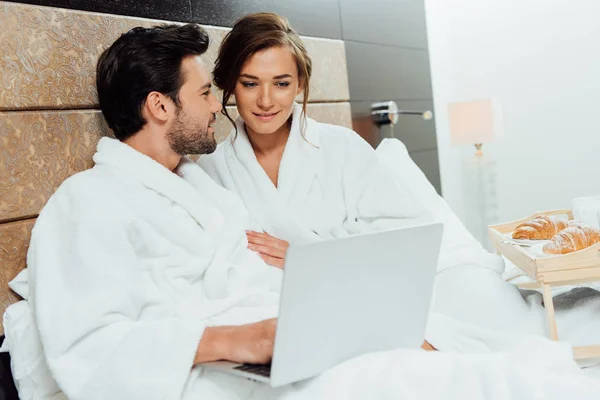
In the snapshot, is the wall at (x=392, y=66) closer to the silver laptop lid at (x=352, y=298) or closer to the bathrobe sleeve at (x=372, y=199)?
the bathrobe sleeve at (x=372, y=199)

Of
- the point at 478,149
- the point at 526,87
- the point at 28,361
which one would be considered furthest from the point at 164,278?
the point at 526,87

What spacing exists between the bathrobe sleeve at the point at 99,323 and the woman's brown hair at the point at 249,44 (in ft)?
2.64

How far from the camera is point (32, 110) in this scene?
178 cm

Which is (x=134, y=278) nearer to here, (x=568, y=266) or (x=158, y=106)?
(x=158, y=106)

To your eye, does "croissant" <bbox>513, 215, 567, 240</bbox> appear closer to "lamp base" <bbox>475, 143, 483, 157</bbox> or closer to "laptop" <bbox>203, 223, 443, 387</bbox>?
"laptop" <bbox>203, 223, 443, 387</bbox>

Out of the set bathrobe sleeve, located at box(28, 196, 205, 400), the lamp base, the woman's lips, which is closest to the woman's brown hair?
the woman's lips

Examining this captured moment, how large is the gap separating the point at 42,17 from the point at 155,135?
1.30ft

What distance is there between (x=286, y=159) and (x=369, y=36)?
1.41 metres

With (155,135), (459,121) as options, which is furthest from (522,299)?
(459,121)

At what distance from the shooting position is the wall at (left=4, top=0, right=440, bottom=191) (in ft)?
7.96

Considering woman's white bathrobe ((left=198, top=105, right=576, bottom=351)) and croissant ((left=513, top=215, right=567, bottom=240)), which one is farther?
croissant ((left=513, top=215, right=567, bottom=240))

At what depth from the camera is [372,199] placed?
2322 mm

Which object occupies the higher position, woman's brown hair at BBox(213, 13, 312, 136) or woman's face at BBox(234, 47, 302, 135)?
woman's brown hair at BBox(213, 13, 312, 136)

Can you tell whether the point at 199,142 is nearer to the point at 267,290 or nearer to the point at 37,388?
the point at 267,290
